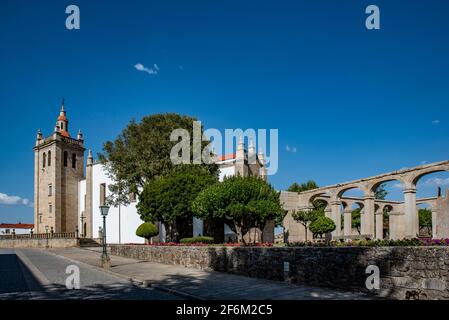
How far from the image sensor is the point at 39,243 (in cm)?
4744

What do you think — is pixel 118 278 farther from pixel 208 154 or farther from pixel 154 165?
pixel 208 154

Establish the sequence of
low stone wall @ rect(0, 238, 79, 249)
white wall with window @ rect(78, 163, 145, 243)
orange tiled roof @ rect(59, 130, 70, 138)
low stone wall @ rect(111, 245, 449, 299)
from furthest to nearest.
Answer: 1. orange tiled roof @ rect(59, 130, 70, 138)
2. white wall with window @ rect(78, 163, 145, 243)
3. low stone wall @ rect(0, 238, 79, 249)
4. low stone wall @ rect(111, 245, 449, 299)

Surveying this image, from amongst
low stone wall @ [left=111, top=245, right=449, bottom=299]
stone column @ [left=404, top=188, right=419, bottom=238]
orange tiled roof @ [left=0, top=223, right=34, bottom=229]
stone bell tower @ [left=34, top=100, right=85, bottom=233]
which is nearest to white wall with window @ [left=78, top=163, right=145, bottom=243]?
stone bell tower @ [left=34, top=100, right=85, bottom=233]

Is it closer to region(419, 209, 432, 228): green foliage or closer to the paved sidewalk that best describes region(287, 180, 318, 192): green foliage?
region(419, 209, 432, 228): green foliage

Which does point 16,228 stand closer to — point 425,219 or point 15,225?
point 15,225

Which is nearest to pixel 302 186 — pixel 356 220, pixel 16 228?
pixel 356 220

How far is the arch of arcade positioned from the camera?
1323 inches

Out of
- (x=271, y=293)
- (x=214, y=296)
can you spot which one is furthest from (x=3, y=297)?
(x=271, y=293)

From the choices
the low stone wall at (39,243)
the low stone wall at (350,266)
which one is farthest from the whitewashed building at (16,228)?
the low stone wall at (350,266)

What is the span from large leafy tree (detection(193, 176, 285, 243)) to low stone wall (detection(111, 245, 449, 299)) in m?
8.56

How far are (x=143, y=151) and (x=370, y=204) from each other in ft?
69.8

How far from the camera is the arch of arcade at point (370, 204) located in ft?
110
